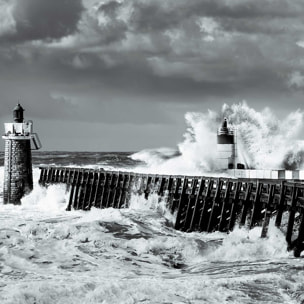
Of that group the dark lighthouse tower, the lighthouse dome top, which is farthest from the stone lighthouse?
the dark lighthouse tower

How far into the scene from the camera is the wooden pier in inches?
649

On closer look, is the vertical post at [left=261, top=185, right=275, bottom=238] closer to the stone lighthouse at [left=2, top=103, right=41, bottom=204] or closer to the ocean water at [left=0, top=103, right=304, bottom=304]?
the ocean water at [left=0, top=103, right=304, bottom=304]

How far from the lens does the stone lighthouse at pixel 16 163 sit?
28438 mm

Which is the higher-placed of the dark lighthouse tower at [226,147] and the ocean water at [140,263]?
the dark lighthouse tower at [226,147]

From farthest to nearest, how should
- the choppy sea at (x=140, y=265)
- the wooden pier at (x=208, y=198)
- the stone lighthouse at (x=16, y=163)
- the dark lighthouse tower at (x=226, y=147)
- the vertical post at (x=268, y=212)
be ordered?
the dark lighthouse tower at (x=226, y=147) < the stone lighthouse at (x=16, y=163) < the vertical post at (x=268, y=212) < the wooden pier at (x=208, y=198) < the choppy sea at (x=140, y=265)

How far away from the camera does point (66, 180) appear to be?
29.9 m

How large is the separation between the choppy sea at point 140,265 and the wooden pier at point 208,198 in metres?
0.50

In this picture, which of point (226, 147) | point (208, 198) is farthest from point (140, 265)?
point (226, 147)

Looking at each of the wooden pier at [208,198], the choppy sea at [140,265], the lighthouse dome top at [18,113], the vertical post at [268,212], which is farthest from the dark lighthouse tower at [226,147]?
the vertical post at [268,212]

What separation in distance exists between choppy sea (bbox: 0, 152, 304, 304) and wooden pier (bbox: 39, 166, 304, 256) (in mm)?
499

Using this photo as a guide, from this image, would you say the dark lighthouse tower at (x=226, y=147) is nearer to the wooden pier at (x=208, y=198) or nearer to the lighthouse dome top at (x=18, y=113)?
the wooden pier at (x=208, y=198)

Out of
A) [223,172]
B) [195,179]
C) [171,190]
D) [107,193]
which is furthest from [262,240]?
[223,172]

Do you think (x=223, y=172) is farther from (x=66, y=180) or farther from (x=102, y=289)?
(x=102, y=289)

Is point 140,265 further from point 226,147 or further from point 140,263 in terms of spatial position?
point 226,147
